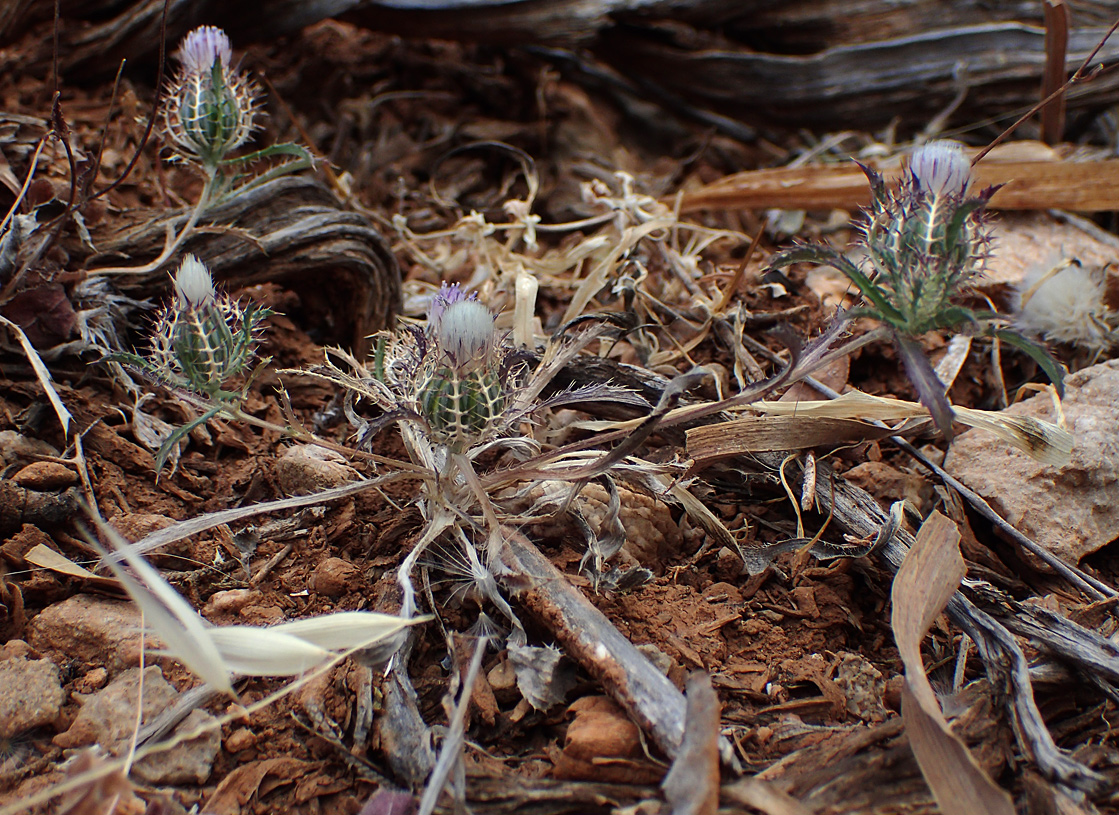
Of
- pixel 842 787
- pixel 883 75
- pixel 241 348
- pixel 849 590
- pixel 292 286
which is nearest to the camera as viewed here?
pixel 842 787

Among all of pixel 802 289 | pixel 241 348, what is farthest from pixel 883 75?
pixel 241 348

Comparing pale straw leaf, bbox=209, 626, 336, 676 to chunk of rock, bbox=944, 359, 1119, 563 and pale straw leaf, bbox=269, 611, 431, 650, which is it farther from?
chunk of rock, bbox=944, 359, 1119, 563

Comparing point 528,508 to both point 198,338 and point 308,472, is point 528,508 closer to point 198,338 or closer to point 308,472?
point 308,472

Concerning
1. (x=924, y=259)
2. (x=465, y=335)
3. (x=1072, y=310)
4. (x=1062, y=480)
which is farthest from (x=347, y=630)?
(x=1072, y=310)

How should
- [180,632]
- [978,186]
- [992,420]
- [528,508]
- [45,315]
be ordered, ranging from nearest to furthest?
[180,632] < [992,420] < [528,508] < [45,315] < [978,186]

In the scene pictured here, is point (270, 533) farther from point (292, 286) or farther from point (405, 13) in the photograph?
point (405, 13)

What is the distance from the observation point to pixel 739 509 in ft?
7.30

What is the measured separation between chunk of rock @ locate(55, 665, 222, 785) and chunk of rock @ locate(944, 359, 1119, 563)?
2.02 m

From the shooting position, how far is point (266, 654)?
1.38m

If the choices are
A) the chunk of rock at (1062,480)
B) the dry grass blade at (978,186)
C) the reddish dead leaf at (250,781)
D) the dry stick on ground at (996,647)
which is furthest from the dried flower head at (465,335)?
the dry grass blade at (978,186)

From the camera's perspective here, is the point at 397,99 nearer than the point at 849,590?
No

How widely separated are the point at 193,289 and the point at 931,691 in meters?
1.71

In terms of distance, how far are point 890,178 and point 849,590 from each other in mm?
2094

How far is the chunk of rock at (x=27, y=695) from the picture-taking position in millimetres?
1496
